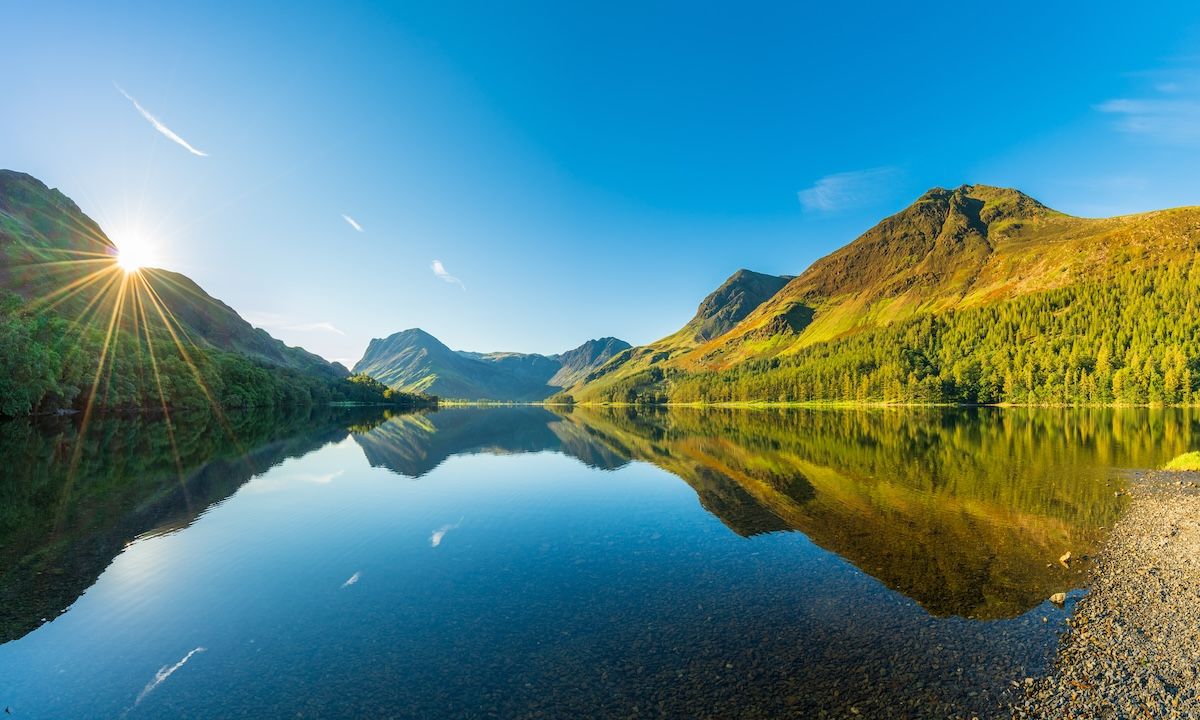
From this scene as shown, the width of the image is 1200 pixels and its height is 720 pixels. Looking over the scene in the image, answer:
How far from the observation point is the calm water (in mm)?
15062

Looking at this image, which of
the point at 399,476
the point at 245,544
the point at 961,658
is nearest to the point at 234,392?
the point at 399,476

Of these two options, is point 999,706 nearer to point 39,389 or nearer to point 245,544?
point 245,544

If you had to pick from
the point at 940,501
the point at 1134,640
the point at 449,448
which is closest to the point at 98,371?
the point at 449,448

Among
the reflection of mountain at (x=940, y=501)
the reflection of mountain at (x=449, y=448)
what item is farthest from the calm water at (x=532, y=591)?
the reflection of mountain at (x=449, y=448)

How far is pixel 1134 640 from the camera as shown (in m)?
16.8

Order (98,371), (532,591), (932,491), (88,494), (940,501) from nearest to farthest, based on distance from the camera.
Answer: (532,591) < (940,501) < (88,494) < (932,491) < (98,371)

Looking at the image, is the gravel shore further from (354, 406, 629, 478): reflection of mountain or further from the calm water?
(354, 406, 629, 478): reflection of mountain

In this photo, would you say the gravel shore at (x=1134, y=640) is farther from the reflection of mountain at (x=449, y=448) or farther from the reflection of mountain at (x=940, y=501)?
the reflection of mountain at (x=449, y=448)

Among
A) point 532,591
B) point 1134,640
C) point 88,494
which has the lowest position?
point 1134,640

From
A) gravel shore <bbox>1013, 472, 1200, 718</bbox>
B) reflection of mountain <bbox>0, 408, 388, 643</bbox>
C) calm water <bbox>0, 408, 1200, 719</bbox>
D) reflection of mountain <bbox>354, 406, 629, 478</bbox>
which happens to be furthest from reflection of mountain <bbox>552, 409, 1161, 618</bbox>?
reflection of mountain <bbox>0, 408, 388, 643</bbox>

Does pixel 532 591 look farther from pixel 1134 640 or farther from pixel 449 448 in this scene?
pixel 449 448

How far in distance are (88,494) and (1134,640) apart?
65.5 meters

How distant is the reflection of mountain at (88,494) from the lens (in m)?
22.7

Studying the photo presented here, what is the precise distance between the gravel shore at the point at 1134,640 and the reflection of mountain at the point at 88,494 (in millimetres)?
36161
